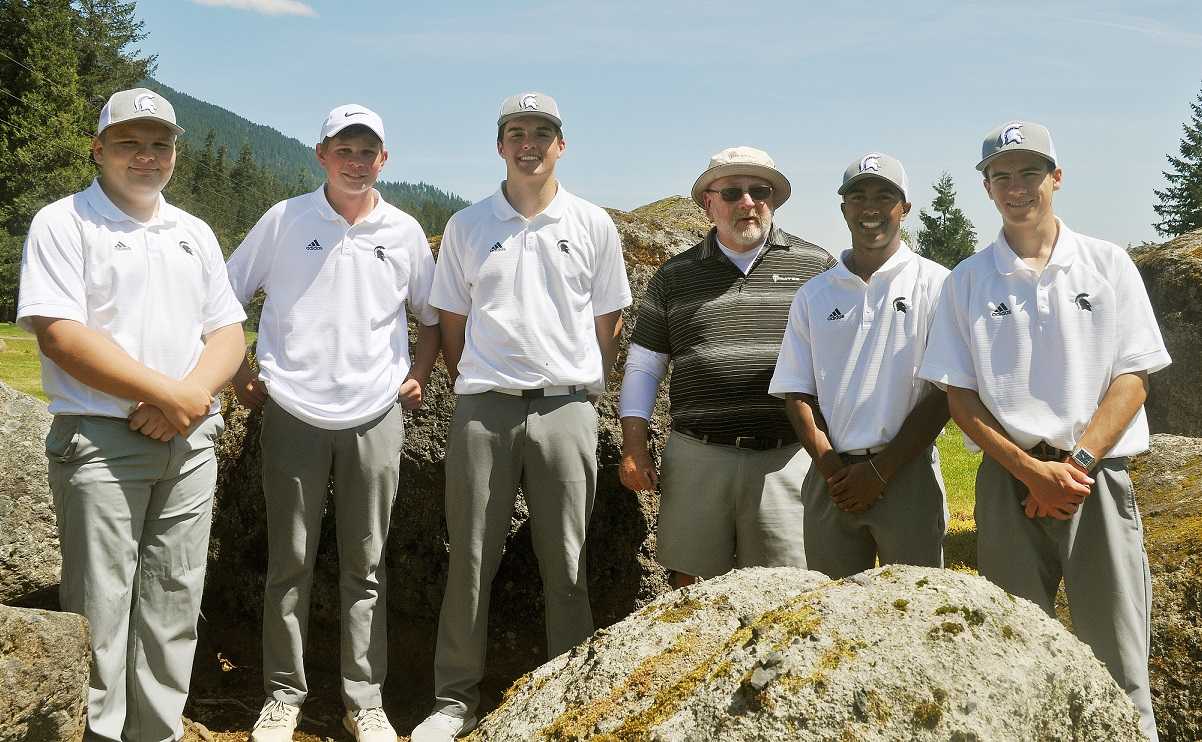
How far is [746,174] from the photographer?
244 inches

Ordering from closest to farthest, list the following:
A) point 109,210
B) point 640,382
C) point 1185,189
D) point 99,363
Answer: point 99,363 → point 109,210 → point 640,382 → point 1185,189

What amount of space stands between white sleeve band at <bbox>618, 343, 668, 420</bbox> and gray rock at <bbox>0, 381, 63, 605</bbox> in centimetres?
347

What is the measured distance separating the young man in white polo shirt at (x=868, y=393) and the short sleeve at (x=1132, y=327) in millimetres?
837

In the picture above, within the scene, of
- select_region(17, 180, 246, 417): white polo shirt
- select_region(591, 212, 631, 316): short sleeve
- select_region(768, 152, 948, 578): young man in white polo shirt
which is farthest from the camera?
select_region(591, 212, 631, 316): short sleeve

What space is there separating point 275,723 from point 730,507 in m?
2.82

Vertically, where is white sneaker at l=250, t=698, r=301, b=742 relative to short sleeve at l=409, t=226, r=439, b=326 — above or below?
below

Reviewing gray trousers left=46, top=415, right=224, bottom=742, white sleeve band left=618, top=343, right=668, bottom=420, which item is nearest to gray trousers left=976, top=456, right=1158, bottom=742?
white sleeve band left=618, top=343, right=668, bottom=420

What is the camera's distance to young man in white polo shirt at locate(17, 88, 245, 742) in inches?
197

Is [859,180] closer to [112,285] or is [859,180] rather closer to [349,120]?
[349,120]

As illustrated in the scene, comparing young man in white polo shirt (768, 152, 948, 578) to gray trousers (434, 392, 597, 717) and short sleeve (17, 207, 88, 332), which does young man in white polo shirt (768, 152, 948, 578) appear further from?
short sleeve (17, 207, 88, 332)

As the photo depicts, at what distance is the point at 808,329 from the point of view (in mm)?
5574

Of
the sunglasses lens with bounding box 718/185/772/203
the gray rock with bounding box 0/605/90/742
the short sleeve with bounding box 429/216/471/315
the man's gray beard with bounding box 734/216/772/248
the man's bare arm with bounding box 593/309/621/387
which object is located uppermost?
the sunglasses lens with bounding box 718/185/772/203

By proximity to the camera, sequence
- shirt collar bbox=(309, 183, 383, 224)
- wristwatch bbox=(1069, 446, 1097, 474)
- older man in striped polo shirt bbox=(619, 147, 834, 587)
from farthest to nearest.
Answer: shirt collar bbox=(309, 183, 383, 224)
older man in striped polo shirt bbox=(619, 147, 834, 587)
wristwatch bbox=(1069, 446, 1097, 474)

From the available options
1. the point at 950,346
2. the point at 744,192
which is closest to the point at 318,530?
the point at 744,192
